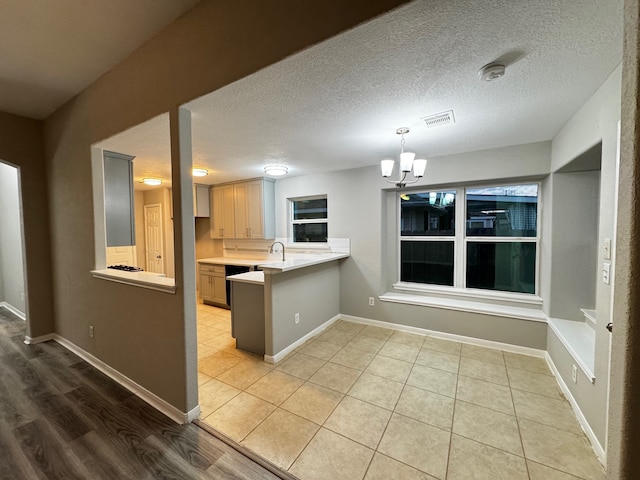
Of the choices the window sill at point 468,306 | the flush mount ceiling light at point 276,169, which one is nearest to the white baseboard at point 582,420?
the window sill at point 468,306

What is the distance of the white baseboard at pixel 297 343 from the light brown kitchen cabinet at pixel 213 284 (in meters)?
2.04

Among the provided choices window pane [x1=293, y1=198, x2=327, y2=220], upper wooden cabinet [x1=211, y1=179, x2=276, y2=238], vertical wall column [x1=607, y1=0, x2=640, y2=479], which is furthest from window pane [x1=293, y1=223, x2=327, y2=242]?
vertical wall column [x1=607, y1=0, x2=640, y2=479]

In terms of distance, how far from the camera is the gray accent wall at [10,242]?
3945 mm

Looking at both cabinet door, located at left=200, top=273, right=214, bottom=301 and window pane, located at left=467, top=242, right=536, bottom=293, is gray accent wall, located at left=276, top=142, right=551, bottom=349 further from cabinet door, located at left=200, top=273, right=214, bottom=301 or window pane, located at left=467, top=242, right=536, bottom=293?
cabinet door, located at left=200, top=273, right=214, bottom=301

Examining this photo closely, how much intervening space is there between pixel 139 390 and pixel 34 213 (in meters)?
2.67

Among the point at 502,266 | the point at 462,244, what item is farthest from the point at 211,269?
the point at 502,266

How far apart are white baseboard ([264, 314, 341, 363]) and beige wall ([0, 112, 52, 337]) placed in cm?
289

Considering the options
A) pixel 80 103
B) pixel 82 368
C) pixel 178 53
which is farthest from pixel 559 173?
pixel 82 368

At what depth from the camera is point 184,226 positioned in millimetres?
1761

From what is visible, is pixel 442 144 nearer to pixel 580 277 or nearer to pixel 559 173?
pixel 559 173

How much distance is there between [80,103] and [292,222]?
3044mm

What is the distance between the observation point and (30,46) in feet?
5.95

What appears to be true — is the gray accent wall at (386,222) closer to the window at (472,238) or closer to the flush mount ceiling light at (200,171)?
the window at (472,238)

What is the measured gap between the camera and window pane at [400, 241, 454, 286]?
3.60 metres
